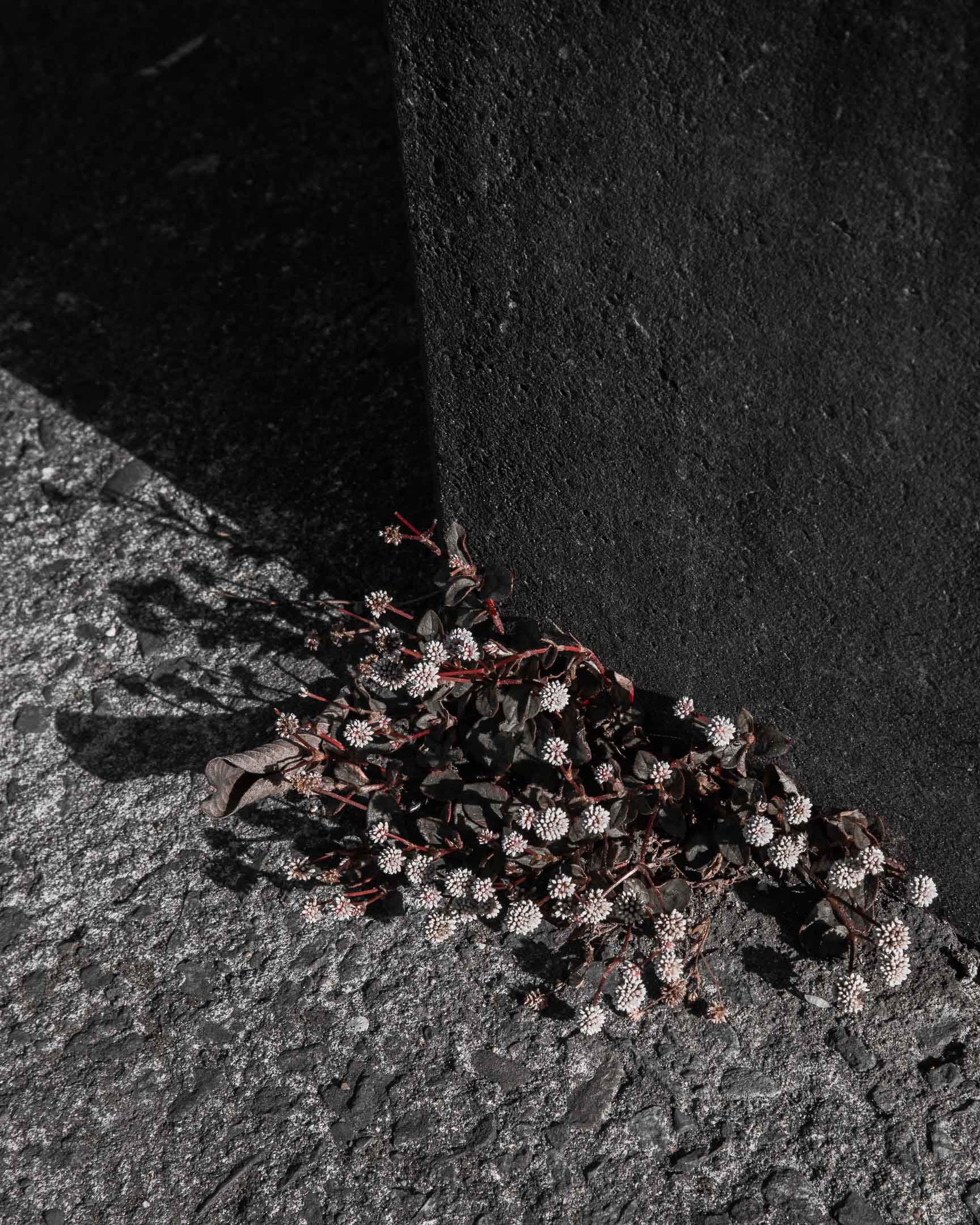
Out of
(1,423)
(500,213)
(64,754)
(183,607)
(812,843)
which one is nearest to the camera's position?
(500,213)

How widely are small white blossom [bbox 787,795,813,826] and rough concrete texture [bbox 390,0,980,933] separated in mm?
109

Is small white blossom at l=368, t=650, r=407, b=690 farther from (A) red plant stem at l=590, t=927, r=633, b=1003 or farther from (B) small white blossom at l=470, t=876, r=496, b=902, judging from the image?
(A) red plant stem at l=590, t=927, r=633, b=1003

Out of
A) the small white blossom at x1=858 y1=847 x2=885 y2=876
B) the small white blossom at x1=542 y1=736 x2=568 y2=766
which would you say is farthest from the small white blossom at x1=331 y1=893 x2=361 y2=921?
the small white blossom at x1=858 y1=847 x2=885 y2=876

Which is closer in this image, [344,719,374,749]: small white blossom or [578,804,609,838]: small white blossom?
[578,804,609,838]: small white blossom

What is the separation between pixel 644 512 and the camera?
2.31m

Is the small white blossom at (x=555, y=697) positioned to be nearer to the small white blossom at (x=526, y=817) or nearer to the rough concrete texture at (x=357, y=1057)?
the small white blossom at (x=526, y=817)

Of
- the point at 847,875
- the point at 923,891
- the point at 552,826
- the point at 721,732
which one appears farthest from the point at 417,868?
the point at 923,891

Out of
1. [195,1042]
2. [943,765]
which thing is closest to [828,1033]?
[943,765]

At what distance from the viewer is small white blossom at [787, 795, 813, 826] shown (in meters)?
2.32

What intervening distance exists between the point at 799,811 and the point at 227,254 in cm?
259

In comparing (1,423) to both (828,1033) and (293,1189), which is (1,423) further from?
(828,1033)

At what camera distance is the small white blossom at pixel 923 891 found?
2.33m

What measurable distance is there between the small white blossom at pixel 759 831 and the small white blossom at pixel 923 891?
0.30 m

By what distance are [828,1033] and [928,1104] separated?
0.21m
